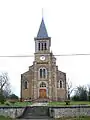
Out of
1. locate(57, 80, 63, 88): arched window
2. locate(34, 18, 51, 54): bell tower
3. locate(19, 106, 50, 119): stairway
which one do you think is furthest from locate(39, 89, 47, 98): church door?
locate(19, 106, 50, 119): stairway

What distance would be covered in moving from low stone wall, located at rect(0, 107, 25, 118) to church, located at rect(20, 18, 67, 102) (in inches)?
914

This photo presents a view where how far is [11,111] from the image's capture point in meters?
36.9

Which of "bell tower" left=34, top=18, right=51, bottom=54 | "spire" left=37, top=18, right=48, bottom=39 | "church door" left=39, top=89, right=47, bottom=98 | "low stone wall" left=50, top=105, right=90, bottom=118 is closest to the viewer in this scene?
"low stone wall" left=50, top=105, right=90, bottom=118

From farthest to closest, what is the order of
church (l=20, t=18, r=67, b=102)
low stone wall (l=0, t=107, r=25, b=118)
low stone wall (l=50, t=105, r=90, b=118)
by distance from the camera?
1. church (l=20, t=18, r=67, b=102)
2. low stone wall (l=0, t=107, r=25, b=118)
3. low stone wall (l=50, t=105, r=90, b=118)

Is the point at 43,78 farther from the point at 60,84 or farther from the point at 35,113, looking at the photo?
the point at 35,113

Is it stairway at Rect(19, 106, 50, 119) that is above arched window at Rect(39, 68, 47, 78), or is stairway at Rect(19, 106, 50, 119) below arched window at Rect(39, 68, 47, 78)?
below

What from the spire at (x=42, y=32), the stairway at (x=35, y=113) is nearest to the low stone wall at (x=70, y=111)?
the stairway at (x=35, y=113)

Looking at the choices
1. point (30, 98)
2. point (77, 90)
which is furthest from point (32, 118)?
point (77, 90)

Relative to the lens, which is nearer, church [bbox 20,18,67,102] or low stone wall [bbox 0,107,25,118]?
low stone wall [bbox 0,107,25,118]

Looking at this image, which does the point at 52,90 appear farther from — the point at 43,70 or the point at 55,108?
the point at 55,108

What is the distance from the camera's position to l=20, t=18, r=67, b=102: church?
6188cm

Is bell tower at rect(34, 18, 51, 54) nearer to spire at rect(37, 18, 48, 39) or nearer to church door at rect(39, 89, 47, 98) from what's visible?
spire at rect(37, 18, 48, 39)

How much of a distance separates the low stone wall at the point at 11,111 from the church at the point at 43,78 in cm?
2321

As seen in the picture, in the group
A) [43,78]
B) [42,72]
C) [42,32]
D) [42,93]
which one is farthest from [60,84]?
[42,32]
